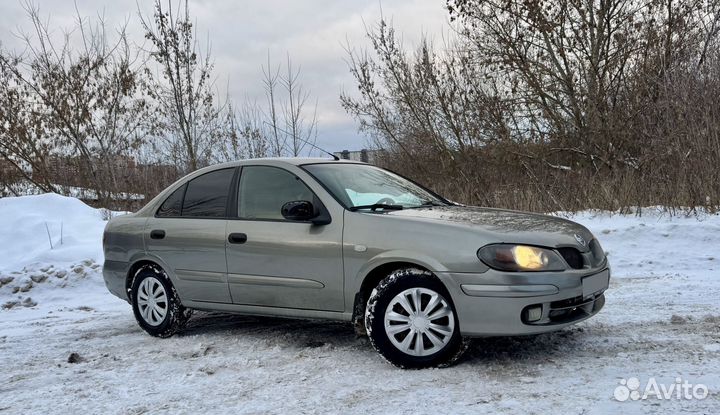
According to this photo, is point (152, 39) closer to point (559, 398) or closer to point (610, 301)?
point (610, 301)

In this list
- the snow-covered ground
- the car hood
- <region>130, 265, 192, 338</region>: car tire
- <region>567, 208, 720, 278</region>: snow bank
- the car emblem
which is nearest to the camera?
the snow-covered ground

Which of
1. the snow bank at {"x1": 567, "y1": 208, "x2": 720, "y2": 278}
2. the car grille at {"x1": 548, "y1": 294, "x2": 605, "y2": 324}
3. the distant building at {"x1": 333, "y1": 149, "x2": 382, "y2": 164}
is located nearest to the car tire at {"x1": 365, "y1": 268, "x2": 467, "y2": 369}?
the car grille at {"x1": 548, "y1": 294, "x2": 605, "y2": 324}

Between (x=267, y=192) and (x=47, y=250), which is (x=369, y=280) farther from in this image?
(x=47, y=250)

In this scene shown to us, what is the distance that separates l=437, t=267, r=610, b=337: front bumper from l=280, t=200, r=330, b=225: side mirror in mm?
1040

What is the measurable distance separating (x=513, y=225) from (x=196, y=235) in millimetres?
2661

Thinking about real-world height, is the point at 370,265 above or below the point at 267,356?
above

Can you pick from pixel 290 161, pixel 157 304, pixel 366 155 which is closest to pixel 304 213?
pixel 290 161

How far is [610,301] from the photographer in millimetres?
5766

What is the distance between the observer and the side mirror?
438 cm

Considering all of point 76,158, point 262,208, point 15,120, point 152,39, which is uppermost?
point 152,39

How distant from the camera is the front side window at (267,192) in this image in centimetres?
475

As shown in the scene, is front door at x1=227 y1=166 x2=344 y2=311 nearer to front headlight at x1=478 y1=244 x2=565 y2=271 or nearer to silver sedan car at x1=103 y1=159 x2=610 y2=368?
silver sedan car at x1=103 y1=159 x2=610 y2=368

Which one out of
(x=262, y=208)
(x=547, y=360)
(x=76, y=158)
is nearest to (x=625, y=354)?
(x=547, y=360)

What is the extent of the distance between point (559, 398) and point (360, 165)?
279cm
